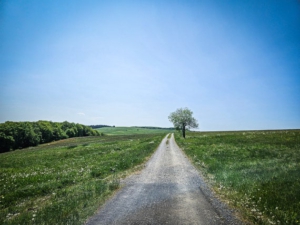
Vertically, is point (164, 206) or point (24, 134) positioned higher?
point (164, 206)

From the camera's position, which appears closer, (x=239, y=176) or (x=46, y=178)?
(x=239, y=176)

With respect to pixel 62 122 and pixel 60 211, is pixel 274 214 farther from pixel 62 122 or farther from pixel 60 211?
pixel 62 122

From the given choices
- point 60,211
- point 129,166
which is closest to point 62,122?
point 129,166

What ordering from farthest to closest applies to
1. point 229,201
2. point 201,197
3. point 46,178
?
point 46,178 → point 201,197 → point 229,201

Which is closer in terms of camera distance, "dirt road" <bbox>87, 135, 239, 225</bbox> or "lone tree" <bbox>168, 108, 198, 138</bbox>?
"dirt road" <bbox>87, 135, 239, 225</bbox>

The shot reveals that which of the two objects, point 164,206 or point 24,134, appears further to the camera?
point 24,134

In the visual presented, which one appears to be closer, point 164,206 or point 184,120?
point 164,206

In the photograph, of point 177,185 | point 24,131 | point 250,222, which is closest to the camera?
point 250,222

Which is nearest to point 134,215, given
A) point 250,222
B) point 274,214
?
point 250,222

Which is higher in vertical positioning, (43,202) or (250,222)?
(250,222)

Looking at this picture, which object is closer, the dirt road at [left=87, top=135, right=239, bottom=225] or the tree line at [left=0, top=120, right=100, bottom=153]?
the dirt road at [left=87, top=135, right=239, bottom=225]

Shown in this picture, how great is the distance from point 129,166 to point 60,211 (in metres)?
10.6

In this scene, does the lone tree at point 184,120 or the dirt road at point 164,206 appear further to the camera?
the lone tree at point 184,120

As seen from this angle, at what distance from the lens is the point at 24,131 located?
3290 inches
